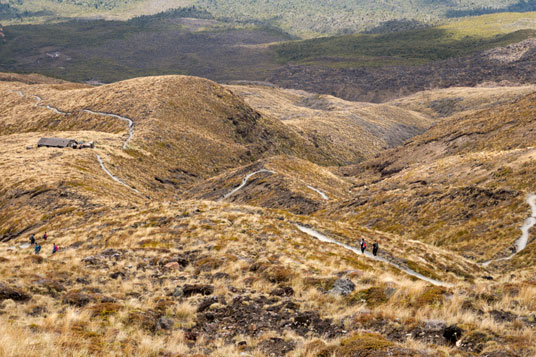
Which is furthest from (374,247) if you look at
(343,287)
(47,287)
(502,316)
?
(47,287)

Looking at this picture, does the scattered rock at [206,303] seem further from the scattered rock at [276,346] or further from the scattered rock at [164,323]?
the scattered rock at [276,346]

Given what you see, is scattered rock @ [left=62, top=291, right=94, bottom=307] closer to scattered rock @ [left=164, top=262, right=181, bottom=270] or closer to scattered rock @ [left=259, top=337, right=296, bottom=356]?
scattered rock @ [left=164, top=262, right=181, bottom=270]

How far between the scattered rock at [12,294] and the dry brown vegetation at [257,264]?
0.07 meters

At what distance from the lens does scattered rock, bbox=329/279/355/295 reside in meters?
16.8

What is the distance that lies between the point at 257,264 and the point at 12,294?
Result: 37.6ft

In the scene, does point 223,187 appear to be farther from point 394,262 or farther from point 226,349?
point 226,349

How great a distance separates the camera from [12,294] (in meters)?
13.7

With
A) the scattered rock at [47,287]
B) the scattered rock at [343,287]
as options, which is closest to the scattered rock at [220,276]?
the scattered rock at [343,287]

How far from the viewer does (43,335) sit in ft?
34.2

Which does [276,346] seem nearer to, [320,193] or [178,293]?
[178,293]

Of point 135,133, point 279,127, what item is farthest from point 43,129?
point 279,127

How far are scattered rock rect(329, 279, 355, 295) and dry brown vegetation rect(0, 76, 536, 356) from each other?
13 centimetres

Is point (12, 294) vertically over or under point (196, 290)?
over

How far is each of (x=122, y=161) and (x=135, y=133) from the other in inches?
917
